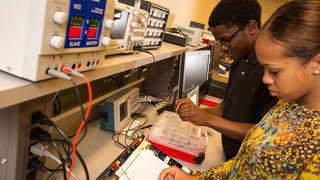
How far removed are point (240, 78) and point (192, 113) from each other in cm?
33

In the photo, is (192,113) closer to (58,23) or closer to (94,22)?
(94,22)

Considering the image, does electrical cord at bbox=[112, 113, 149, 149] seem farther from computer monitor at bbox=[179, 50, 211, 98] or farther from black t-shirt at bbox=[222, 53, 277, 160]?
black t-shirt at bbox=[222, 53, 277, 160]

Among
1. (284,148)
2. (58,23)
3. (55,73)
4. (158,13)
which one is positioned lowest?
(284,148)

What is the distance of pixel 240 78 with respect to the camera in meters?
1.27

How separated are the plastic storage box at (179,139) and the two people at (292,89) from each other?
1.63 ft

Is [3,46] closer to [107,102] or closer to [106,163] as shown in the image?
[106,163]

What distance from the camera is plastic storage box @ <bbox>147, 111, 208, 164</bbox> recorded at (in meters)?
1.23

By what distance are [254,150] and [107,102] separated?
0.80 metres

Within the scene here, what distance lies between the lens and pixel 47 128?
69 cm

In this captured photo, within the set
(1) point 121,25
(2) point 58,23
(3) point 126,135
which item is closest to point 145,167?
(3) point 126,135

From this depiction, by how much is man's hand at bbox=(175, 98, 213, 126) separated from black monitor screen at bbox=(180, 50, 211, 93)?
8.2 inches

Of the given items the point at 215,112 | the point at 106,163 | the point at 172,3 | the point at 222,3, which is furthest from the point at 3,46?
the point at 172,3

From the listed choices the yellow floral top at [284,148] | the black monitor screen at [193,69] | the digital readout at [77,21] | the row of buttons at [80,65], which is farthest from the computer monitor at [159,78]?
the digital readout at [77,21]

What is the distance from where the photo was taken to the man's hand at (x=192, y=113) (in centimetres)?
117
